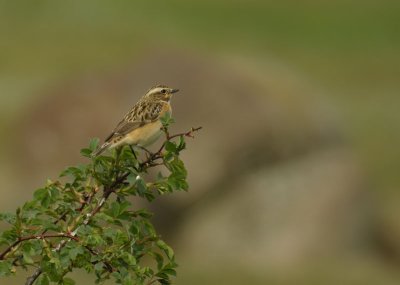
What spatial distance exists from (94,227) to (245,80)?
19.8 metres

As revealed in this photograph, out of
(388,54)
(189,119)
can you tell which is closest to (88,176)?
(189,119)

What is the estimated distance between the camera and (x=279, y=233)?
25.0 meters

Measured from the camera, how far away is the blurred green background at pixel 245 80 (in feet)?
81.4

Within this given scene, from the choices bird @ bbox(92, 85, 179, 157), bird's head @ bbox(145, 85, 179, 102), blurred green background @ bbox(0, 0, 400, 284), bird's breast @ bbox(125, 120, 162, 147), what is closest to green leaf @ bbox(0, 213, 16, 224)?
bird @ bbox(92, 85, 179, 157)

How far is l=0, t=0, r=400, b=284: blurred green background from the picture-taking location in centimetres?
2481

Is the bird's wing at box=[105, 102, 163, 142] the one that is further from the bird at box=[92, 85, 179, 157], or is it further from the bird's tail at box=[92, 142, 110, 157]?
the bird's tail at box=[92, 142, 110, 157]

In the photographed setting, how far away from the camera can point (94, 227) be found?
6.28 meters

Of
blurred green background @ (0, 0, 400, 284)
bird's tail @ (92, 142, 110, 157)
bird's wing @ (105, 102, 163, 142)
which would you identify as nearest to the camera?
bird's tail @ (92, 142, 110, 157)

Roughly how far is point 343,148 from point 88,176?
64.3ft

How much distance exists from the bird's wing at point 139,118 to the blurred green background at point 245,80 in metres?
10.6

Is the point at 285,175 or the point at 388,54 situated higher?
the point at 388,54

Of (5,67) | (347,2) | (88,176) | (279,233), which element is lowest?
(88,176)

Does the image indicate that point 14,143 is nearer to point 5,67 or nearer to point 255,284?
point 255,284

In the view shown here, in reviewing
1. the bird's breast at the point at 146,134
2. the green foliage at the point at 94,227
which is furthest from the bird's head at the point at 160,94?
the green foliage at the point at 94,227
